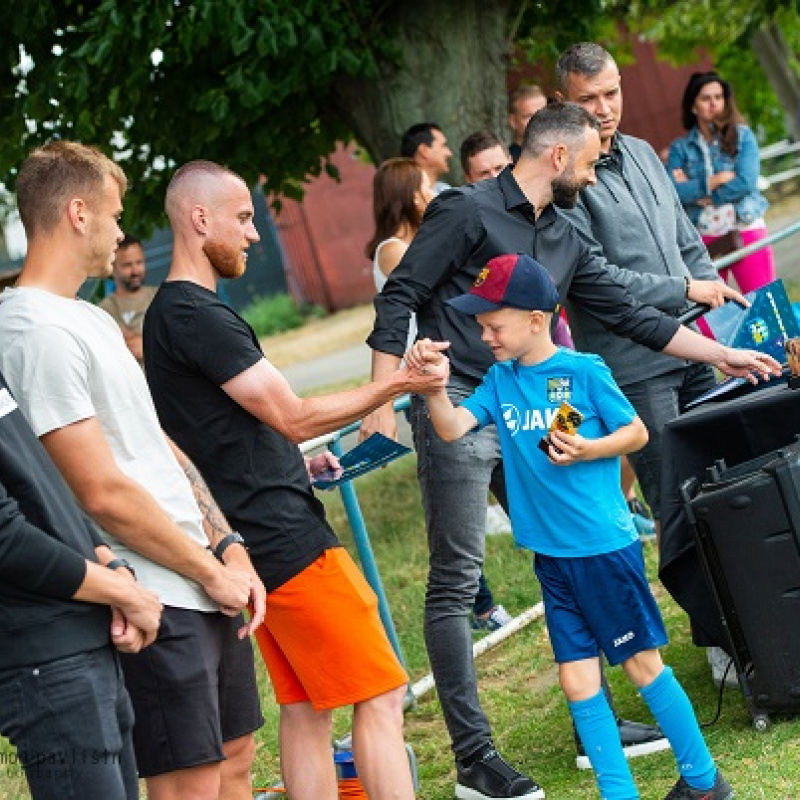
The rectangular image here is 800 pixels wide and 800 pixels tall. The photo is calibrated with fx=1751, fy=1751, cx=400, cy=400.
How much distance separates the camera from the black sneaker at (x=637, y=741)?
5.73 metres

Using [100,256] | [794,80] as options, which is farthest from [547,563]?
[794,80]

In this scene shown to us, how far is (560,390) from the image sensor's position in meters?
4.92

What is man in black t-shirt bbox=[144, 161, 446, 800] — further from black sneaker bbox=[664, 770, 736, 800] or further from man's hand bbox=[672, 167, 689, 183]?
man's hand bbox=[672, 167, 689, 183]

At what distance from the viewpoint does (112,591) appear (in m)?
3.63

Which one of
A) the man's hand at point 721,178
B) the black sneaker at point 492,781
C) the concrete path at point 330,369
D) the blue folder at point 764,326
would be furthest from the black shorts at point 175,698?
the concrete path at point 330,369

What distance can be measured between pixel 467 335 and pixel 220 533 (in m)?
1.53

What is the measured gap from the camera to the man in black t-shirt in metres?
4.62

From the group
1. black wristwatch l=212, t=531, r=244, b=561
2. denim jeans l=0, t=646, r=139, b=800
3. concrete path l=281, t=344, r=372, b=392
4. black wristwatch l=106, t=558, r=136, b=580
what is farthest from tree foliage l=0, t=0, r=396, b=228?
concrete path l=281, t=344, r=372, b=392

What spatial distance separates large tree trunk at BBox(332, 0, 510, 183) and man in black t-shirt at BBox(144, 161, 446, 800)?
6.07 meters

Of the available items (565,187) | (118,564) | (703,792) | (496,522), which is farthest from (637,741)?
(496,522)

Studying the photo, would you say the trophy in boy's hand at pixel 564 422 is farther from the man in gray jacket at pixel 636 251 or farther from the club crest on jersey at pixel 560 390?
the man in gray jacket at pixel 636 251

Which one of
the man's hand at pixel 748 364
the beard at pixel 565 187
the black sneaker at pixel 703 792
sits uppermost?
the beard at pixel 565 187

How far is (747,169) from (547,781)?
6701 mm

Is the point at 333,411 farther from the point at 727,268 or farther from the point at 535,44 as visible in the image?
the point at 535,44
